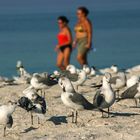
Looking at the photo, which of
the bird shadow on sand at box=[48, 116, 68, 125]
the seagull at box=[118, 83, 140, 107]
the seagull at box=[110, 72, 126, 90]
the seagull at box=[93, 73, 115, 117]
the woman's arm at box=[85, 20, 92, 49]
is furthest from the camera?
the woman's arm at box=[85, 20, 92, 49]

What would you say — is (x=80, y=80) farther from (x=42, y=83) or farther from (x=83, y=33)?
(x=83, y=33)

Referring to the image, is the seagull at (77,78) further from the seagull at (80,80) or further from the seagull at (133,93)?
the seagull at (133,93)

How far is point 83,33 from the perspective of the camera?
18766 mm

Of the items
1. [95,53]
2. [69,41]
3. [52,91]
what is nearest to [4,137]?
[52,91]

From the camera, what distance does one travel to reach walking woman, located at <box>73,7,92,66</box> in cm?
1852

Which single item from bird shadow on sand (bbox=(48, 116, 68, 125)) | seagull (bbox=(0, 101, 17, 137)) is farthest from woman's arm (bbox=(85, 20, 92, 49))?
seagull (bbox=(0, 101, 17, 137))

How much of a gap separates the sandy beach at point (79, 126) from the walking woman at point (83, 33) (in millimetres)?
3898

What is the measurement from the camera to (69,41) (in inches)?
742

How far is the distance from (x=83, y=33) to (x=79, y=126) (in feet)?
21.3

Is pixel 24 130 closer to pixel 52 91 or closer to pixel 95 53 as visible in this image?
pixel 52 91

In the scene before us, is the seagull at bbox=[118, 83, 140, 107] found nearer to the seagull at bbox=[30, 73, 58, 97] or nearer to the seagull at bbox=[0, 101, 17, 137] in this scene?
the seagull at bbox=[30, 73, 58, 97]

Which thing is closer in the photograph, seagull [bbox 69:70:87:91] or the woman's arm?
seagull [bbox 69:70:87:91]

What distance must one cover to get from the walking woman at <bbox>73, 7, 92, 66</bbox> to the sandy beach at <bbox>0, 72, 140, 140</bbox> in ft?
12.8

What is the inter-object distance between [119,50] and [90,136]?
112 ft
